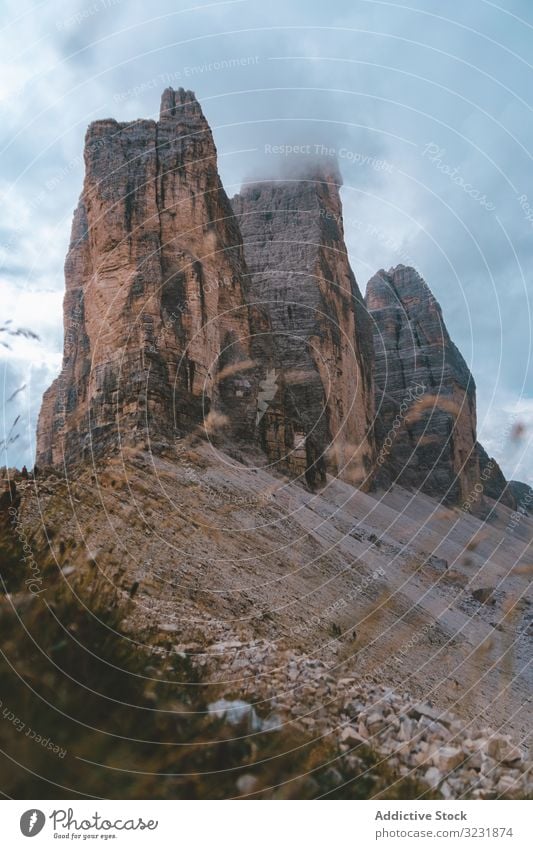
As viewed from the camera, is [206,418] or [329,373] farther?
[329,373]

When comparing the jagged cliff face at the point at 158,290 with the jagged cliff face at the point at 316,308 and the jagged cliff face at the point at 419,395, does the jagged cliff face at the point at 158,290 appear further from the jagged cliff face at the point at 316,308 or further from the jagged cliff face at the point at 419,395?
the jagged cliff face at the point at 419,395

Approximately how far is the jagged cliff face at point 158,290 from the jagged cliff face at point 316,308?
13.6 m

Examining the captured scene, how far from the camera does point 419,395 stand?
312 ft

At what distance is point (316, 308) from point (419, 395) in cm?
3446

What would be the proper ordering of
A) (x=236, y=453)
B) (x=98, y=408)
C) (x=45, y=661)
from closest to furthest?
(x=45, y=661) → (x=98, y=408) → (x=236, y=453)

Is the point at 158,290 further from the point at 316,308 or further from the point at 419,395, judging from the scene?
the point at 419,395

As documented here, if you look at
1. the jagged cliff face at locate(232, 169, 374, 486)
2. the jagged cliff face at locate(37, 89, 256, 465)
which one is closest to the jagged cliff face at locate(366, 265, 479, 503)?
the jagged cliff face at locate(232, 169, 374, 486)

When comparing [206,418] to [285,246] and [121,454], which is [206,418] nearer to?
[121,454]

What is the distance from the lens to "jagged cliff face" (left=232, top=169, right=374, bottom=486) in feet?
197

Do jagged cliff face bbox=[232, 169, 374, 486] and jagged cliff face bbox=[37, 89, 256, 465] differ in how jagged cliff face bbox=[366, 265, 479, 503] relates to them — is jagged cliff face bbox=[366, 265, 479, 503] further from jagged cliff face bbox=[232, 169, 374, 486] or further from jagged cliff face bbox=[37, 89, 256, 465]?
jagged cliff face bbox=[37, 89, 256, 465]

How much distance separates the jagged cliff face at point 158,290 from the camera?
3167 cm

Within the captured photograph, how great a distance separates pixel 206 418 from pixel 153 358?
12.5 ft

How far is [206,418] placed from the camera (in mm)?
33656

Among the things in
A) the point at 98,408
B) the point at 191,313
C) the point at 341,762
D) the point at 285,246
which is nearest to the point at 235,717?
the point at 341,762
